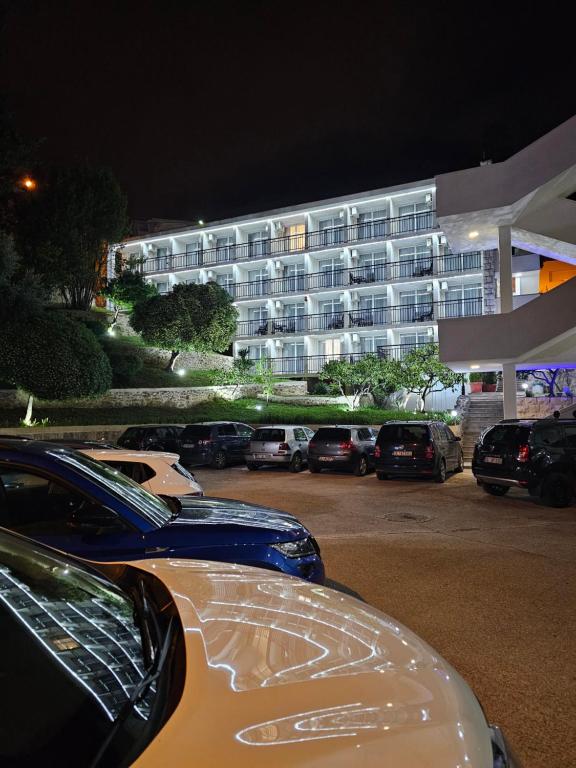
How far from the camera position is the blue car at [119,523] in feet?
11.7

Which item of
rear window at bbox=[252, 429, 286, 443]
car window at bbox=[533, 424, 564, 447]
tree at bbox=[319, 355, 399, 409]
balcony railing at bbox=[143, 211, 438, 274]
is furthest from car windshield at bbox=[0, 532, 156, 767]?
balcony railing at bbox=[143, 211, 438, 274]

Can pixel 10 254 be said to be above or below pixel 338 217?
below

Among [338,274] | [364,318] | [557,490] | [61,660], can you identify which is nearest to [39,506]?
[61,660]

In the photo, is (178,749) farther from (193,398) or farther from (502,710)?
(193,398)

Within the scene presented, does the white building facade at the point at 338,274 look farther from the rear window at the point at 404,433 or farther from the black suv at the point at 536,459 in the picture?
the black suv at the point at 536,459

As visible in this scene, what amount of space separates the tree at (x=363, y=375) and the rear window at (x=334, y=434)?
1539cm

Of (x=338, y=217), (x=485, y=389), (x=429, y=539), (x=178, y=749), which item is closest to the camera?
(x=178, y=749)

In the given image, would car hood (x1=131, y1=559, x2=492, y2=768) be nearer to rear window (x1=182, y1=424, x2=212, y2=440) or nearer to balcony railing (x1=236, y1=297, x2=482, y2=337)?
rear window (x1=182, y1=424, x2=212, y2=440)

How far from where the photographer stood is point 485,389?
2862 centimetres

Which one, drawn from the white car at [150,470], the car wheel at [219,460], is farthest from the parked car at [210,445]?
the white car at [150,470]

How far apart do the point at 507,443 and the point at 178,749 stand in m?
11.1

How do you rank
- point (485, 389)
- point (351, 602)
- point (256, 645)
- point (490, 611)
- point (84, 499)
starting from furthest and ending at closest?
point (485, 389) → point (490, 611) → point (84, 499) → point (351, 602) → point (256, 645)

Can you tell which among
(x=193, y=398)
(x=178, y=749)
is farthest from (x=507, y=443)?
(x=193, y=398)

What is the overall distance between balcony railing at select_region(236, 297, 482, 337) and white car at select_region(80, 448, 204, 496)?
33.8 m
